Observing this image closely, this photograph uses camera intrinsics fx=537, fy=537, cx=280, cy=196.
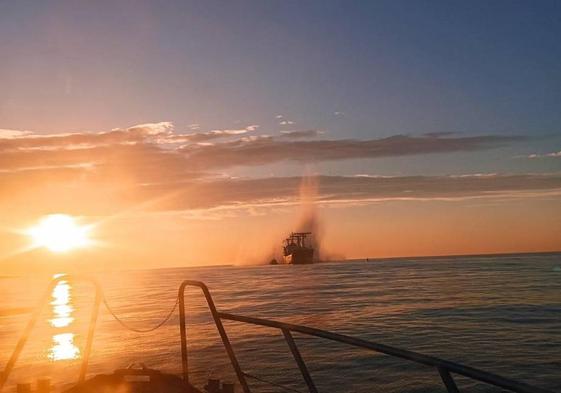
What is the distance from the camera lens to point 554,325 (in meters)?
31.5

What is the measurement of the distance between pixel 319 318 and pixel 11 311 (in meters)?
29.9

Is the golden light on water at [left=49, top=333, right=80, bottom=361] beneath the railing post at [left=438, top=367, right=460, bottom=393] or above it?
beneath

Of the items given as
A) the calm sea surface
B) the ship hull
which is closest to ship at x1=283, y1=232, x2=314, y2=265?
the ship hull

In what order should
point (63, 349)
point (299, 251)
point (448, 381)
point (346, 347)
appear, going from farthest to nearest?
1. point (299, 251)
2. point (63, 349)
3. point (346, 347)
4. point (448, 381)

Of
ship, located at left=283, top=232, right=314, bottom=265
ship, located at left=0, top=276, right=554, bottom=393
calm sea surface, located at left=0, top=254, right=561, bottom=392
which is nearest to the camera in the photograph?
ship, located at left=0, top=276, right=554, bottom=393

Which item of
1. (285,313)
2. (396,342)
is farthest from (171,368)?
(285,313)

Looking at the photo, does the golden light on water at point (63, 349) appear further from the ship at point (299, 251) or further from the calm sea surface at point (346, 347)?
the ship at point (299, 251)

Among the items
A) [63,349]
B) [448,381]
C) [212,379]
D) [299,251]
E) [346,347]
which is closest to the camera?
[448,381]

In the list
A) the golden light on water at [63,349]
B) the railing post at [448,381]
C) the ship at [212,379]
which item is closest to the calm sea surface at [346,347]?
the golden light on water at [63,349]

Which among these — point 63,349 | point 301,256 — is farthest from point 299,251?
point 63,349

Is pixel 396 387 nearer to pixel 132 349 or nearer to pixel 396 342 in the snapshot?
pixel 396 342

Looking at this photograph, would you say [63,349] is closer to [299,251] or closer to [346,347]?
[346,347]

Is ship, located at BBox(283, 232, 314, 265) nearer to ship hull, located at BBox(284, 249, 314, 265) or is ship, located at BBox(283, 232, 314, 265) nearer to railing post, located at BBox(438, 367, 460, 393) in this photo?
ship hull, located at BBox(284, 249, 314, 265)

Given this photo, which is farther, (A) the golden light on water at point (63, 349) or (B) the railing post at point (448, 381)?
(A) the golden light on water at point (63, 349)
